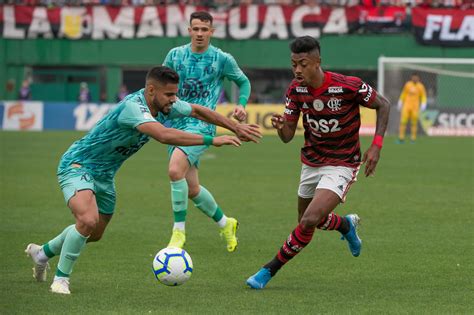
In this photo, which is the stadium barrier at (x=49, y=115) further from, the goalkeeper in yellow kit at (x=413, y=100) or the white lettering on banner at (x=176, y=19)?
the goalkeeper in yellow kit at (x=413, y=100)

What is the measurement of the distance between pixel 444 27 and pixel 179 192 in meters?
31.6

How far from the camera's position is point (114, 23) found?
41969 millimetres

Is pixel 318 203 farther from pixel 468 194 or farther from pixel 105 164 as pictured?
pixel 468 194

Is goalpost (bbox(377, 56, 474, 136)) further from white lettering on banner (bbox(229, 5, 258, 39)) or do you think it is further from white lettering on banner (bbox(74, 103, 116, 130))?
white lettering on banner (bbox(74, 103, 116, 130))

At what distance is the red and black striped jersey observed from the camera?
869 cm

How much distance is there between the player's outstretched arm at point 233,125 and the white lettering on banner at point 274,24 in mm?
32701

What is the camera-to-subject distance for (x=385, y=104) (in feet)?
28.9

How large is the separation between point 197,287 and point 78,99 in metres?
35.6

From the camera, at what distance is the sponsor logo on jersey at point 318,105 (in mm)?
8680

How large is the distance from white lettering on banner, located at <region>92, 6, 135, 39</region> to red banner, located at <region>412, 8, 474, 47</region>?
11.6 meters

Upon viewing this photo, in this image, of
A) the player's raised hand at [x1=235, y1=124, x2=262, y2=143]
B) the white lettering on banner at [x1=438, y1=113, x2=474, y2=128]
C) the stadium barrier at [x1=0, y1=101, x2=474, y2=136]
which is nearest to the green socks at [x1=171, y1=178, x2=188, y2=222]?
the player's raised hand at [x1=235, y1=124, x2=262, y2=143]

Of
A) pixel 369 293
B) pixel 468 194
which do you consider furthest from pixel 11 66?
pixel 369 293

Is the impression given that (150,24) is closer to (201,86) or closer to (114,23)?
(114,23)

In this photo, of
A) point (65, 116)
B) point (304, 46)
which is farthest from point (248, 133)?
point (65, 116)
